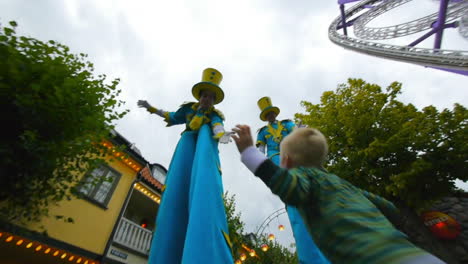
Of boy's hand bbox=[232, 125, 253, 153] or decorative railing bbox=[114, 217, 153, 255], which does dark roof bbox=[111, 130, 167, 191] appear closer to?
decorative railing bbox=[114, 217, 153, 255]

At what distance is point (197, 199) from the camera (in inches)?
63.0

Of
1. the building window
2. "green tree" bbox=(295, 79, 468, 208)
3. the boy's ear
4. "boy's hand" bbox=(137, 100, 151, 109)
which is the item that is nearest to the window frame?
the building window

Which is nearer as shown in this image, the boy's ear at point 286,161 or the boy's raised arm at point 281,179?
the boy's raised arm at point 281,179

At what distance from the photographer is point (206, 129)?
2359mm

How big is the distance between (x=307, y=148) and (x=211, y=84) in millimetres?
1804

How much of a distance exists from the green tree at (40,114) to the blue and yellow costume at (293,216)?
2.98 meters

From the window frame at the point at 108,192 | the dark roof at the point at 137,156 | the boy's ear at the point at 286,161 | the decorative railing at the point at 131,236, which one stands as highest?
the dark roof at the point at 137,156

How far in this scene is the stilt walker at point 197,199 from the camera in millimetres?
1359

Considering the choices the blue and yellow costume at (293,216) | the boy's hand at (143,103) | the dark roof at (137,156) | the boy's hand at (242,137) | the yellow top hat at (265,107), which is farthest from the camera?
the dark roof at (137,156)

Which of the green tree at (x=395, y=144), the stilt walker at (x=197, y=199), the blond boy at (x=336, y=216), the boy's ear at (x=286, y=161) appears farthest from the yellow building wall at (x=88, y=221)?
the green tree at (x=395, y=144)

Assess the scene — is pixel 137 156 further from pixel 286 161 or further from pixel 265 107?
pixel 286 161

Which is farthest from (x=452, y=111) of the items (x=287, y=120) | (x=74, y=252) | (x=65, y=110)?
(x=74, y=252)

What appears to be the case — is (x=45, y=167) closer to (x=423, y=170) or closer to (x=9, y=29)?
(x=9, y=29)

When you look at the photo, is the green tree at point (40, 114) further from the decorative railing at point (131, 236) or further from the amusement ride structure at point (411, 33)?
the amusement ride structure at point (411, 33)
